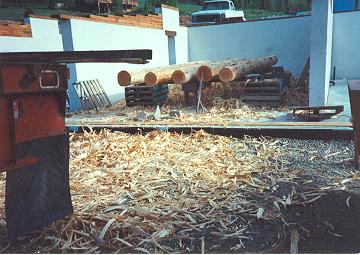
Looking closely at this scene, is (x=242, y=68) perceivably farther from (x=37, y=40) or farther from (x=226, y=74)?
(x=37, y=40)

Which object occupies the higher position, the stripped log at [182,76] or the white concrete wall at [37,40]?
the white concrete wall at [37,40]

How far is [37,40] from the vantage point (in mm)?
12594

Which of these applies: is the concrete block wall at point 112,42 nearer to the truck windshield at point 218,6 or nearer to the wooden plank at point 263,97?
the wooden plank at point 263,97

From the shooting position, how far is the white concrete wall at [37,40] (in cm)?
1147

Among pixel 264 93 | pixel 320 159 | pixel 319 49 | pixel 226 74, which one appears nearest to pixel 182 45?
pixel 264 93

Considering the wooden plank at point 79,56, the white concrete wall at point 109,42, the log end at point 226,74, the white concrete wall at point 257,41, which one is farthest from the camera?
the white concrete wall at point 257,41

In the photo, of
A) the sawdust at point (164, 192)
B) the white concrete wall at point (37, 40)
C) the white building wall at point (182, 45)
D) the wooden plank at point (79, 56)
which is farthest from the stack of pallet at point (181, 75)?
the wooden plank at point (79, 56)

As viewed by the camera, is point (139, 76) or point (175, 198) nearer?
point (175, 198)

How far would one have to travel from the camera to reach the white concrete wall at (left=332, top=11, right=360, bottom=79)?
1454cm

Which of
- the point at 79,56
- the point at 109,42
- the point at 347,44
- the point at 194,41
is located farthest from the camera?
the point at 194,41

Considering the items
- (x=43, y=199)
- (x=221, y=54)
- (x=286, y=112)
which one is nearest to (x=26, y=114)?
(x=43, y=199)

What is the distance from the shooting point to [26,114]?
2.93 m

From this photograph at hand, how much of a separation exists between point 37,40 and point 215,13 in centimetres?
1271

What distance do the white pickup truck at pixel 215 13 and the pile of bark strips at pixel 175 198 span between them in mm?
Result: 17281
